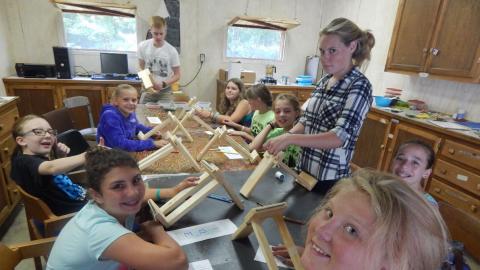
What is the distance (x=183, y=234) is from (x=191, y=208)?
0.13m

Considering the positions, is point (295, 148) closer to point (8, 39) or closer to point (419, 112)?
point (419, 112)

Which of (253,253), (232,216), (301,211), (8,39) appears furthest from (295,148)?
(8,39)

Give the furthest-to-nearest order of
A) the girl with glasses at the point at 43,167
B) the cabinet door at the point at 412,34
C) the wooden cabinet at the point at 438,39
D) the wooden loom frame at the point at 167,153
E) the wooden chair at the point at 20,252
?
the cabinet door at the point at 412,34 → the wooden cabinet at the point at 438,39 → the wooden loom frame at the point at 167,153 → the girl with glasses at the point at 43,167 → the wooden chair at the point at 20,252

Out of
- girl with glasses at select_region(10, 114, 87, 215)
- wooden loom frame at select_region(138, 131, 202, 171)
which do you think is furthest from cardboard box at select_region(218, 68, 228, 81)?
girl with glasses at select_region(10, 114, 87, 215)

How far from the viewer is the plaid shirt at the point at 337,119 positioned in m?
1.34

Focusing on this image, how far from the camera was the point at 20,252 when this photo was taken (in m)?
1.03

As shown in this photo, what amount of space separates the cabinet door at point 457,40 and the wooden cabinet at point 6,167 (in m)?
4.26

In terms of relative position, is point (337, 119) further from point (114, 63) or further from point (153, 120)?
point (114, 63)

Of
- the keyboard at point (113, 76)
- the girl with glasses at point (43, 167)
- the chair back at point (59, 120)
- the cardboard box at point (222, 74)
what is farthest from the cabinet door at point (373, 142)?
the keyboard at point (113, 76)

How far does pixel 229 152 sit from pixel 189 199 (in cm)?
85

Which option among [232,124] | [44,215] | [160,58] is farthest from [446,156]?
[160,58]

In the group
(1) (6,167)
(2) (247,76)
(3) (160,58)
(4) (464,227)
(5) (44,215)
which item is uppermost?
(3) (160,58)

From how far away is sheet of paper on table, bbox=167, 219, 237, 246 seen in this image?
3.25ft

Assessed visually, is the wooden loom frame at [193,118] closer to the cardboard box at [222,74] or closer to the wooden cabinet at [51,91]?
the wooden cabinet at [51,91]
